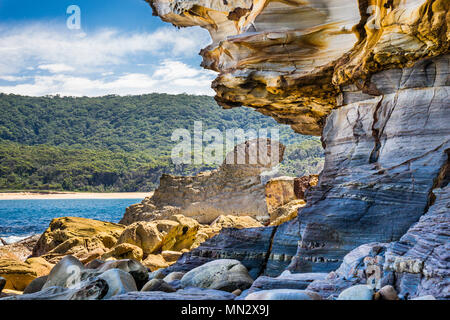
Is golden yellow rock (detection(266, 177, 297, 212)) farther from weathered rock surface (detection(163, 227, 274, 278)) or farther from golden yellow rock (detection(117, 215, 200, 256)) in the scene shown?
weathered rock surface (detection(163, 227, 274, 278))

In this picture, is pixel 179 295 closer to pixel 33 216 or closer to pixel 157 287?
pixel 157 287

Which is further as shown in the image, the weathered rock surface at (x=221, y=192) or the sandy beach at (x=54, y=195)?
the sandy beach at (x=54, y=195)

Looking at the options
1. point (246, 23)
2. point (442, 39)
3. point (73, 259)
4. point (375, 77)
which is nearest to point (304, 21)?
point (246, 23)

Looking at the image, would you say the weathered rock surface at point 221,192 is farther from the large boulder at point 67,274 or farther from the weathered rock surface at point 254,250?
the large boulder at point 67,274

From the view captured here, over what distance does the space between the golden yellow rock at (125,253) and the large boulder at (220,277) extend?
379 cm

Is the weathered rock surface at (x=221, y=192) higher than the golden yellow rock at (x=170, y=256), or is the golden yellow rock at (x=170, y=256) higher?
the weathered rock surface at (x=221, y=192)

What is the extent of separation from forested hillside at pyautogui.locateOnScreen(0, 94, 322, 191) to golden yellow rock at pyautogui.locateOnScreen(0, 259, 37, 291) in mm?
23879

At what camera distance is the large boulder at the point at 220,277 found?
19.7 feet

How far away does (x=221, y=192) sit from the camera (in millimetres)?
17250

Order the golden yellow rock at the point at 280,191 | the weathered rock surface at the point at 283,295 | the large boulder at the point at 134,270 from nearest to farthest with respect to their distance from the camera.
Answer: the weathered rock surface at the point at 283,295
the large boulder at the point at 134,270
the golden yellow rock at the point at 280,191

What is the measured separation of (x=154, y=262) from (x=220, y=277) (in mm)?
4100

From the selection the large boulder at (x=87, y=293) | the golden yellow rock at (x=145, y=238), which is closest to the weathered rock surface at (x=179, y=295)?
the large boulder at (x=87, y=293)

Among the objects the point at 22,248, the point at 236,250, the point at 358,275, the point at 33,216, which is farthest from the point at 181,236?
the point at 33,216

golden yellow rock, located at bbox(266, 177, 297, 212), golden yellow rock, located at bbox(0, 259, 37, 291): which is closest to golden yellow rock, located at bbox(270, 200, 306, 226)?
golden yellow rock, located at bbox(266, 177, 297, 212)
